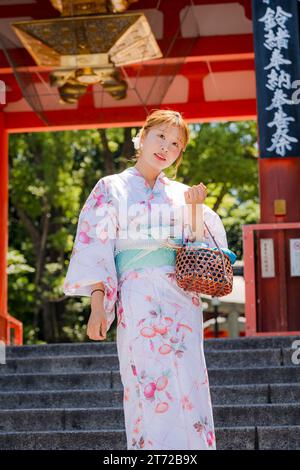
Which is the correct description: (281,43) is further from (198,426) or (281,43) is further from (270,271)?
(198,426)

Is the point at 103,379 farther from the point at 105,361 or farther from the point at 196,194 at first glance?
the point at 196,194

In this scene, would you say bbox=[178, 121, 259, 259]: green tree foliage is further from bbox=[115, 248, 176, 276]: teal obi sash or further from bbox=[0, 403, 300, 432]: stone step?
bbox=[115, 248, 176, 276]: teal obi sash

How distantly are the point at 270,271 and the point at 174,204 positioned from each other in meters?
5.07

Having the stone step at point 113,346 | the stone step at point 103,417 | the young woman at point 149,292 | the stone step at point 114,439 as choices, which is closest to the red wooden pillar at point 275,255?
the stone step at point 113,346

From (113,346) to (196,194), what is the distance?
138 inches

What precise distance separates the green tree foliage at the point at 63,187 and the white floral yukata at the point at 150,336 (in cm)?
1202

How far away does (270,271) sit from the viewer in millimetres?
9250

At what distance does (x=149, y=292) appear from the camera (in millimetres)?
4094

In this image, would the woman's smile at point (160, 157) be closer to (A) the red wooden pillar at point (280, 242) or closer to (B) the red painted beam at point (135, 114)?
(A) the red wooden pillar at point (280, 242)

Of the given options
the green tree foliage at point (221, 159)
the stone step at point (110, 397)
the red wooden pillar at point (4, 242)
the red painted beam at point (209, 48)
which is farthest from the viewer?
the green tree foliage at point (221, 159)

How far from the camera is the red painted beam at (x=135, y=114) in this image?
40.4 feet

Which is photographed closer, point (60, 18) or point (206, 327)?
point (60, 18)

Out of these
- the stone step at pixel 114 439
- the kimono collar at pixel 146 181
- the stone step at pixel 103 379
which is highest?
the kimono collar at pixel 146 181
